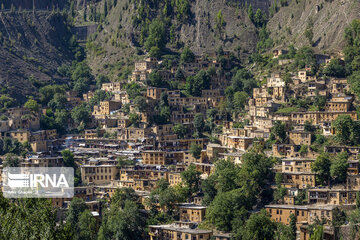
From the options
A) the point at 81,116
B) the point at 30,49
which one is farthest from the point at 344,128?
the point at 30,49

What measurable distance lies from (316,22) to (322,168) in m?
41.4

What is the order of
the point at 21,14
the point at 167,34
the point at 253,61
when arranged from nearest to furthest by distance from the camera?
the point at 253,61, the point at 167,34, the point at 21,14

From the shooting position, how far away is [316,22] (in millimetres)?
106438

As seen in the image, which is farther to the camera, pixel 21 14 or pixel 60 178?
pixel 21 14

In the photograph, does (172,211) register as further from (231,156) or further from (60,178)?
(60,178)

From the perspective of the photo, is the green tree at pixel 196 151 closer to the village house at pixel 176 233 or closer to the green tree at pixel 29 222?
the village house at pixel 176 233

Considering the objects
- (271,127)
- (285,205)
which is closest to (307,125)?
(271,127)

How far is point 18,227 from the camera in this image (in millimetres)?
45969

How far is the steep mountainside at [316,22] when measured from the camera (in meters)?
100

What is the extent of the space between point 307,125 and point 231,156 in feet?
28.9

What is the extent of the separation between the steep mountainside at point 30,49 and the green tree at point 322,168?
48.1m

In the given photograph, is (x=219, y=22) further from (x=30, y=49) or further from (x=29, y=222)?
(x=29, y=222)

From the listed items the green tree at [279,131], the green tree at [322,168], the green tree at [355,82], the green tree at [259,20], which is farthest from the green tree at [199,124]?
the green tree at [259,20]

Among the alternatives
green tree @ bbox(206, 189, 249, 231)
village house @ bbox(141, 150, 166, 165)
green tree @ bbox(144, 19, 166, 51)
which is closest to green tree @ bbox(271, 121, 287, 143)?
green tree @ bbox(206, 189, 249, 231)
